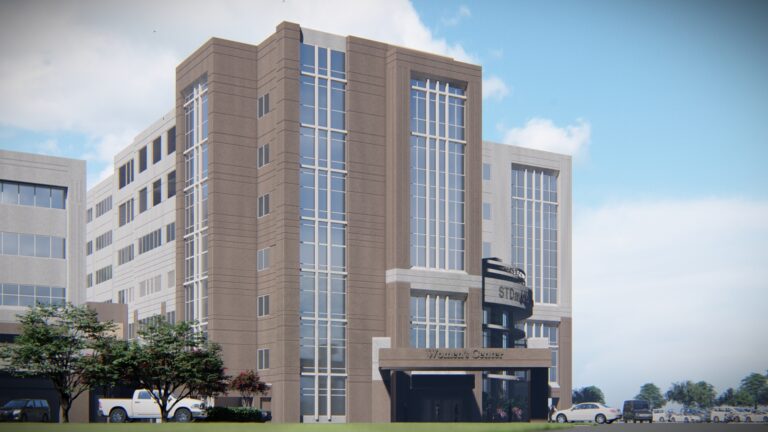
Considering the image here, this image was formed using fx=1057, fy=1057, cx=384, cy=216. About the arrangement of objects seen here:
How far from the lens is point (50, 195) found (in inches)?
Result: 3423

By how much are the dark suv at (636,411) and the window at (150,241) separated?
1980 inches

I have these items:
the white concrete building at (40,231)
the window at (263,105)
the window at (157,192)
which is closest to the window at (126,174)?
the window at (157,192)

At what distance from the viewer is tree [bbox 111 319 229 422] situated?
7100 cm

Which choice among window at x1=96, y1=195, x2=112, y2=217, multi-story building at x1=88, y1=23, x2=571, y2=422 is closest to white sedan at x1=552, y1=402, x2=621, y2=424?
multi-story building at x1=88, y1=23, x2=571, y2=422

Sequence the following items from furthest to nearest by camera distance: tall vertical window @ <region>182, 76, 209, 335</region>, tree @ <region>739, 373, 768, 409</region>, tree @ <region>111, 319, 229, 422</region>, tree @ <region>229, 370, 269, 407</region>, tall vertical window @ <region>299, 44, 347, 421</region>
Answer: tree @ <region>739, 373, 768, 409</region>, tall vertical window @ <region>182, 76, 209, 335</region>, tall vertical window @ <region>299, 44, 347, 421</region>, tree @ <region>229, 370, 269, 407</region>, tree @ <region>111, 319, 229, 422</region>

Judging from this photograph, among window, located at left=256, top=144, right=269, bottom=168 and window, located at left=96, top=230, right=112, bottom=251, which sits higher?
window, located at left=256, top=144, right=269, bottom=168

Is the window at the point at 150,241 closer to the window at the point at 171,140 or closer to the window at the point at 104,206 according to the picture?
the window at the point at 171,140

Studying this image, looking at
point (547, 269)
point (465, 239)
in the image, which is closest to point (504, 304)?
point (465, 239)

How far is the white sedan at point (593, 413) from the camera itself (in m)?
82.6

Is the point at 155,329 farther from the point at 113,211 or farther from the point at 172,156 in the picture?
the point at 113,211

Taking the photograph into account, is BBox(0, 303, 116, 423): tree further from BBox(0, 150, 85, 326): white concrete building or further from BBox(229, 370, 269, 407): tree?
BBox(229, 370, 269, 407): tree

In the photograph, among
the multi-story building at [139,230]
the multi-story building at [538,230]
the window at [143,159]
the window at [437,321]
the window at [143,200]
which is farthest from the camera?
the multi-story building at [538,230]

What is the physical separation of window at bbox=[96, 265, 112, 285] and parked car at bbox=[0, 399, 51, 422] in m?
53.0

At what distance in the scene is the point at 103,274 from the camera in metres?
128
